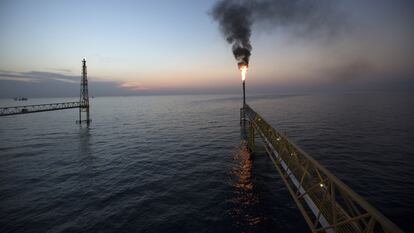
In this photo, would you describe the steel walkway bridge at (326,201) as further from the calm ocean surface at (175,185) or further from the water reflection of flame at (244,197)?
the water reflection of flame at (244,197)

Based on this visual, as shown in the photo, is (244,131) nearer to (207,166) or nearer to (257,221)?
(207,166)

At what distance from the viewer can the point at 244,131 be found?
49.6 meters

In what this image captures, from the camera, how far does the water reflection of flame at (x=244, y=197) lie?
1520cm

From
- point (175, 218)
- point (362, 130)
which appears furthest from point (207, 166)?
point (362, 130)

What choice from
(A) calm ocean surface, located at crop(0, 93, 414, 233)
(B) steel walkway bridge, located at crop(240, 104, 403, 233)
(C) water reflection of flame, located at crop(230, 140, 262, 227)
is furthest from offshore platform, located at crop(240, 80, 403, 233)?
(C) water reflection of flame, located at crop(230, 140, 262, 227)

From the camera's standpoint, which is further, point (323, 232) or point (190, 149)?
point (190, 149)

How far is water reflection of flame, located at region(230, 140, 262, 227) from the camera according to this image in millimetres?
15195

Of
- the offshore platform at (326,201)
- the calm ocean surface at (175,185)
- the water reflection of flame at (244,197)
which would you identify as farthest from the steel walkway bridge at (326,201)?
the water reflection of flame at (244,197)

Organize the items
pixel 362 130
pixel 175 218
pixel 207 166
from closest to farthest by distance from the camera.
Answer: pixel 175 218 < pixel 207 166 < pixel 362 130

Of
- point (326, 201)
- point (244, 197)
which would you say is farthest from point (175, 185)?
point (326, 201)

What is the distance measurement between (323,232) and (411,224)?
9.98 m

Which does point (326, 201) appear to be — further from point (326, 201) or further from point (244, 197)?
point (244, 197)

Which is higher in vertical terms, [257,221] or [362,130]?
[362,130]

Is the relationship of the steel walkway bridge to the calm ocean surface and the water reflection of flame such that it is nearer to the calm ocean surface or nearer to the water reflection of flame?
the calm ocean surface
